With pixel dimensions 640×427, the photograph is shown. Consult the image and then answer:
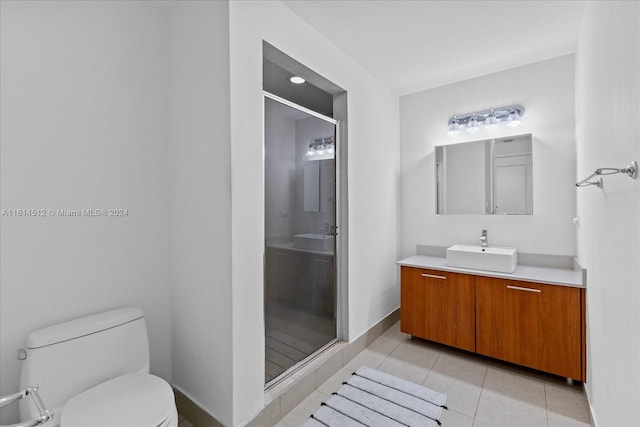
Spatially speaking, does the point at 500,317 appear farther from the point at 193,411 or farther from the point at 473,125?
the point at 193,411

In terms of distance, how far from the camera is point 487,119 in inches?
112

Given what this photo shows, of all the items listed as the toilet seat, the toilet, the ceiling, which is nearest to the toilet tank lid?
the toilet

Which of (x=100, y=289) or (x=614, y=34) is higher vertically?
(x=614, y=34)

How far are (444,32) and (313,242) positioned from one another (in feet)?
6.10

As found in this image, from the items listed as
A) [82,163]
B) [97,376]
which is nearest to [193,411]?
[97,376]

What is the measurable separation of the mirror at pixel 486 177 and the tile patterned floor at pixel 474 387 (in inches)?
53.4

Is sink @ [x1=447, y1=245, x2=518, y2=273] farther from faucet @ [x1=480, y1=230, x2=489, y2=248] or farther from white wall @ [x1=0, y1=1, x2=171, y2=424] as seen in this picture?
white wall @ [x1=0, y1=1, x2=171, y2=424]

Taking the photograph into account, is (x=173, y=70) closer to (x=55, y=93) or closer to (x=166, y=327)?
(x=55, y=93)

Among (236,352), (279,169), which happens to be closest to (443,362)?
(236,352)

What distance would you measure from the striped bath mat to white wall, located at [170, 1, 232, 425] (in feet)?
2.16

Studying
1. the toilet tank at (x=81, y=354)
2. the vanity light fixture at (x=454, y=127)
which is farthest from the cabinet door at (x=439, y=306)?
the toilet tank at (x=81, y=354)

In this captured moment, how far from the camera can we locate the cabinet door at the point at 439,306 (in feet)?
8.29

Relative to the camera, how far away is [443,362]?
2.51 meters

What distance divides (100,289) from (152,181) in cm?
71
